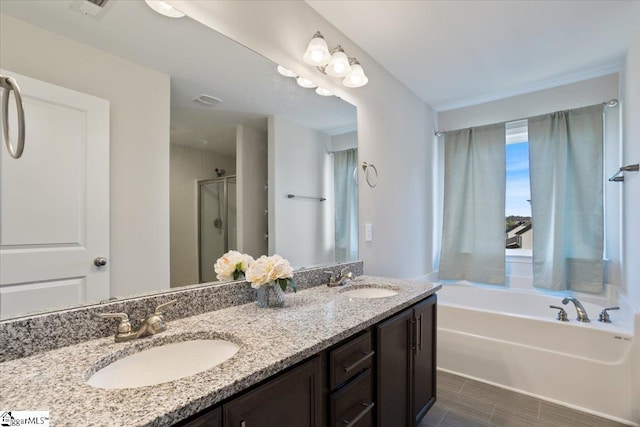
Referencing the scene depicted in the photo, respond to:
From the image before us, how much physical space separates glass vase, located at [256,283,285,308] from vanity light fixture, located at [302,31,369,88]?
130cm

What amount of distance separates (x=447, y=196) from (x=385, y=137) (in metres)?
1.37

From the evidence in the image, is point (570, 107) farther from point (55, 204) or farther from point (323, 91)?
point (55, 204)

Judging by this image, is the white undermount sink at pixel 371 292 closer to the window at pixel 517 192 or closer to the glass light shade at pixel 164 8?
the glass light shade at pixel 164 8

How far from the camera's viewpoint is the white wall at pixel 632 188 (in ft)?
6.45

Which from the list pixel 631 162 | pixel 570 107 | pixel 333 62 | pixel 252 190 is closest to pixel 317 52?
pixel 333 62

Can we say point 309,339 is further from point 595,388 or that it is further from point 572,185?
point 572,185

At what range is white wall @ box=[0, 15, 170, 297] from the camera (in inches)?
34.7

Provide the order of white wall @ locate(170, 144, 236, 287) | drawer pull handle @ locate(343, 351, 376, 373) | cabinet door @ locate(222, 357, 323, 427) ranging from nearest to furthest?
Answer: cabinet door @ locate(222, 357, 323, 427) → drawer pull handle @ locate(343, 351, 376, 373) → white wall @ locate(170, 144, 236, 287)

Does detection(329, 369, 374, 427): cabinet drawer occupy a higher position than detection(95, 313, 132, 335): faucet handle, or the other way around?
detection(95, 313, 132, 335): faucet handle

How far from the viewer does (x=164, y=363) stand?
0.90m

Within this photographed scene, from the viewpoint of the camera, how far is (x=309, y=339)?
935 millimetres

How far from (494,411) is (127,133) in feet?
8.31

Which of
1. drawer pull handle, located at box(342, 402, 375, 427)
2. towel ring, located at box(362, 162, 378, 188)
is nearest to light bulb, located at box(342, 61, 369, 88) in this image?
towel ring, located at box(362, 162, 378, 188)

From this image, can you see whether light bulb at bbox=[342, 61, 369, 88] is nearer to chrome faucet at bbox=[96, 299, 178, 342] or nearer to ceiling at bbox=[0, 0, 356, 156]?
ceiling at bbox=[0, 0, 356, 156]
